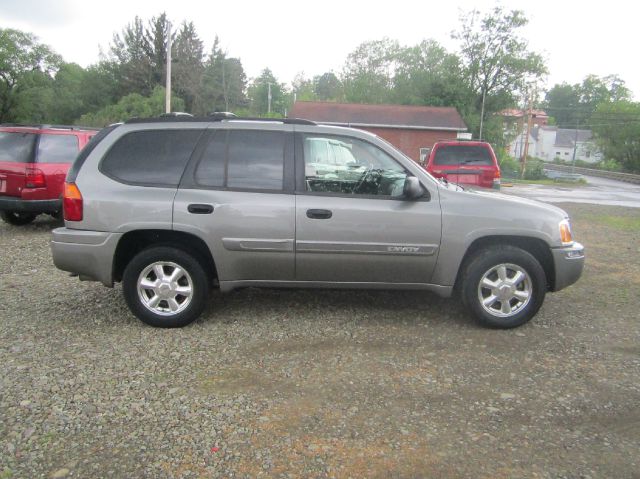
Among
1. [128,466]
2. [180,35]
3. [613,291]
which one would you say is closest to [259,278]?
[128,466]

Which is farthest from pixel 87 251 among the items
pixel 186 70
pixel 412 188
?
pixel 186 70

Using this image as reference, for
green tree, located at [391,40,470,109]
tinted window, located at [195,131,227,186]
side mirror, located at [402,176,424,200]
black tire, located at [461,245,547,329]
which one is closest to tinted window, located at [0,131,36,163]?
tinted window, located at [195,131,227,186]

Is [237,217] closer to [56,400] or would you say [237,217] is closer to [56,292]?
[56,400]

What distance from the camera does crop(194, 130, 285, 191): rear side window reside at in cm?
465

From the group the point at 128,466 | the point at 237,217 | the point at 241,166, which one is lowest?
the point at 128,466

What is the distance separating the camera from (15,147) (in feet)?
28.8

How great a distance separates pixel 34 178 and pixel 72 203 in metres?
4.84

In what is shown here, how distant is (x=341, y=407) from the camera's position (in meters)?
3.40

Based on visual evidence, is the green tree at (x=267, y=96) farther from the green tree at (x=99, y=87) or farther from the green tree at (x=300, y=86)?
the green tree at (x=99, y=87)

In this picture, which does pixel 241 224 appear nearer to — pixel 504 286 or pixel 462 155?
pixel 504 286

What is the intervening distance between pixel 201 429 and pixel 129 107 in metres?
39.6

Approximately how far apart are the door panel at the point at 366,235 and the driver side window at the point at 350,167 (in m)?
0.13

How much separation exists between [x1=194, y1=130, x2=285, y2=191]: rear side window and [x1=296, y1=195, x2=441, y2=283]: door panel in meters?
0.35

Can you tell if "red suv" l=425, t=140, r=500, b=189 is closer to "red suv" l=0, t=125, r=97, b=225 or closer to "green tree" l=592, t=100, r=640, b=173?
"red suv" l=0, t=125, r=97, b=225
